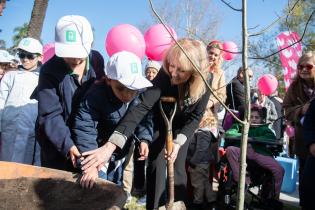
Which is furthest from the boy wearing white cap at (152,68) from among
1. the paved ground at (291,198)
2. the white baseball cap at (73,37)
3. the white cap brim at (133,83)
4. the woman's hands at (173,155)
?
the white cap brim at (133,83)

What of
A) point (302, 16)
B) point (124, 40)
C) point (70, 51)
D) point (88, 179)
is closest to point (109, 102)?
point (70, 51)

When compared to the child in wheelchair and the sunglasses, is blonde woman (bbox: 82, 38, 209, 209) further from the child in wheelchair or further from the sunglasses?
the sunglasses

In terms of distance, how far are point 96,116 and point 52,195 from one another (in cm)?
65

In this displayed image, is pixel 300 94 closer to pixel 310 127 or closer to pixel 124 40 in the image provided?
pixel 310 127

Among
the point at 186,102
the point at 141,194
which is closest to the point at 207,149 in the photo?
the point at 141,194

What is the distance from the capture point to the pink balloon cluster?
4.20 m

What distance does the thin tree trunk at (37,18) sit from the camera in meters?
7.84

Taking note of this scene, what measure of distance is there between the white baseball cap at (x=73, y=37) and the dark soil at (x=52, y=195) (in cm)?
74

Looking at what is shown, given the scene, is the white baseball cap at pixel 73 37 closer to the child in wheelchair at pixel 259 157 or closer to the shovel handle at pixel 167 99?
the shovel handle at pixel 167 99

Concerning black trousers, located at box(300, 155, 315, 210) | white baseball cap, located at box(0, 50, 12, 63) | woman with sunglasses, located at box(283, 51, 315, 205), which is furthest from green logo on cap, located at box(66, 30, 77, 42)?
white baseball cap, located at box(0, 50, 12, 63)

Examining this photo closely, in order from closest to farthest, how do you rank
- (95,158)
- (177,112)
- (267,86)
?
(95,158), (177,112), (267,86)

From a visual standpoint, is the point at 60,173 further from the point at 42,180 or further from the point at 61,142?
the point at 61,142

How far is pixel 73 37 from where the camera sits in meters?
2.28

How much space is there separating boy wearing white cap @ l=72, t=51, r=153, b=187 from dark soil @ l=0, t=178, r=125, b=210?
1.34 ft
